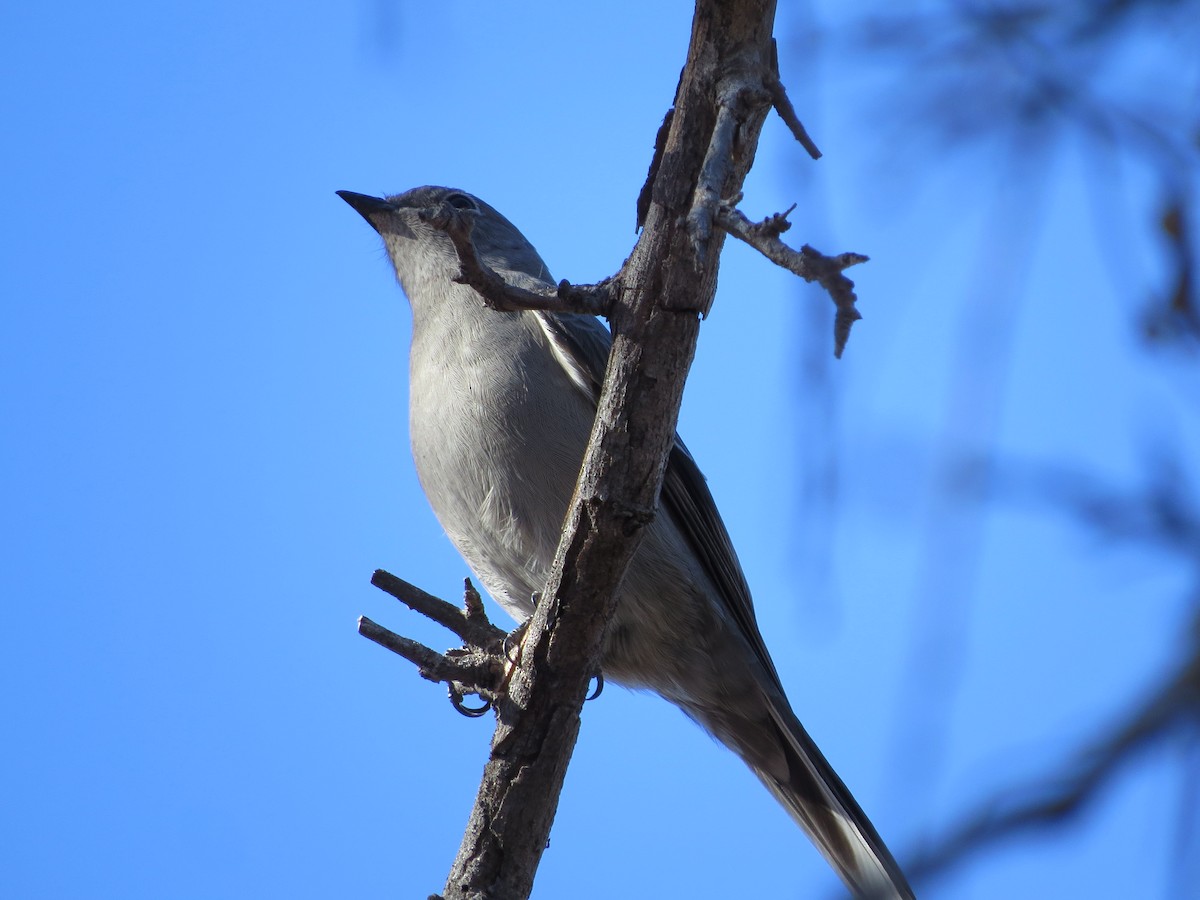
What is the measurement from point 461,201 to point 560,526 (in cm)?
275

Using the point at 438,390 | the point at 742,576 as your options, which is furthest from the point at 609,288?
the point at 742,576

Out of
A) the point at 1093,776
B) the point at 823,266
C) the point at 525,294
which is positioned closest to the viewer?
the point at 1093,776

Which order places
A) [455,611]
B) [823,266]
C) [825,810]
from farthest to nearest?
[825,810]
[455,611]
[823,266]

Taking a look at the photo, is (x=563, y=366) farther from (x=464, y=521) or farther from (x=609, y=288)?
(x=609, y=288)

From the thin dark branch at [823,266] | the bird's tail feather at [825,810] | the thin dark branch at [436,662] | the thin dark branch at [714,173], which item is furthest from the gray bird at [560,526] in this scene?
the thin dark branch at [823,266]

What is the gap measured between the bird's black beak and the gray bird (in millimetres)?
1565

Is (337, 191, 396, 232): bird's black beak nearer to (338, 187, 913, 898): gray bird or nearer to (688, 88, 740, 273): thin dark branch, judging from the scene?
(338, 187, 913, 898): gray bird

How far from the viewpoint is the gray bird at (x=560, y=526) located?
5.01m

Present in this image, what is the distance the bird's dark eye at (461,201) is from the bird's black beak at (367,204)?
369mm

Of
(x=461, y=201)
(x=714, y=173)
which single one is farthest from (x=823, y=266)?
(x=461, y=201)

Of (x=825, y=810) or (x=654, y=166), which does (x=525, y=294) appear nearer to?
(x=654, y=166)

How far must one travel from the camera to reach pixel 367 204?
6941 mm

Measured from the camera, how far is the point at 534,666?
3.88 meters

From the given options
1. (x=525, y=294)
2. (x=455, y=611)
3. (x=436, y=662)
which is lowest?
(x=436, y=662)
